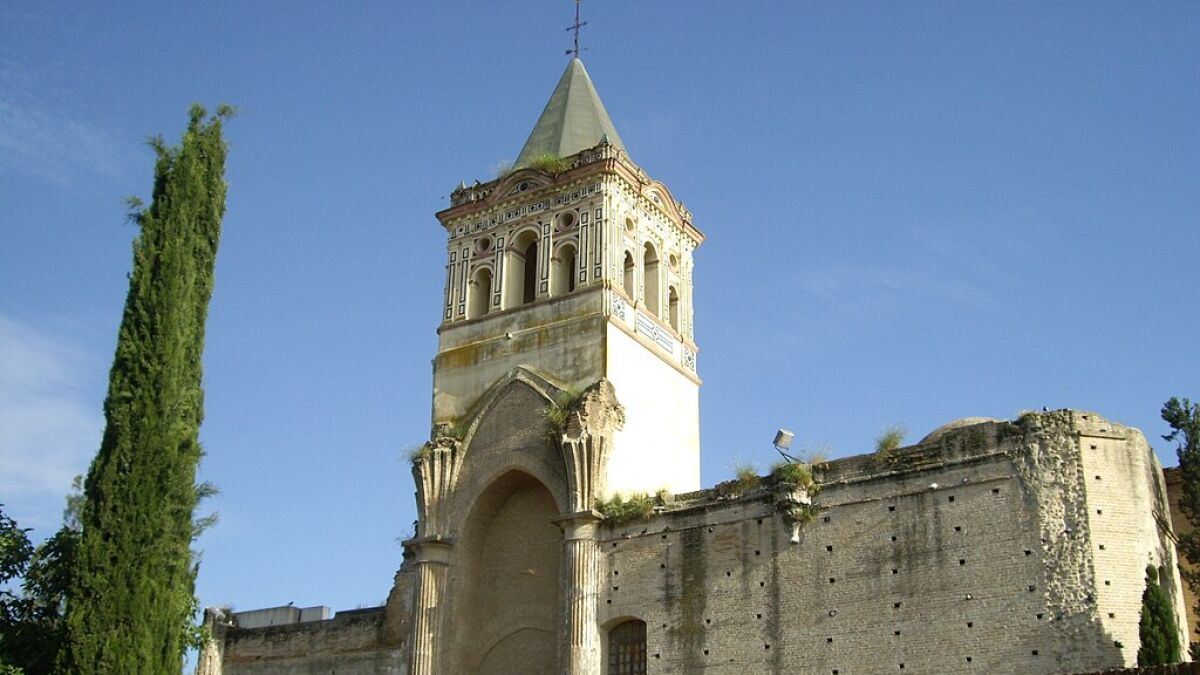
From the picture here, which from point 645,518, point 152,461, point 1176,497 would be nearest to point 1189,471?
point 1176,497

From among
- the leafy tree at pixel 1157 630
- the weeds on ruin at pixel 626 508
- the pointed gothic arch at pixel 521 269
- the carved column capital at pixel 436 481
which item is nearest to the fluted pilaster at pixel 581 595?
the weeds on ruin at pixel 626 508

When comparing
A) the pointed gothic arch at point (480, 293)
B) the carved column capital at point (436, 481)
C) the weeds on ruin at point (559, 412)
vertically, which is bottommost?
the carved column capital at point (436, 481)

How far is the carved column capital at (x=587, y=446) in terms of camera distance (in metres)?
29.6

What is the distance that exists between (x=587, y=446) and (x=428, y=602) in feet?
17.1

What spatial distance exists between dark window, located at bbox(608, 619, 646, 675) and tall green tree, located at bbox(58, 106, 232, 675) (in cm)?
969

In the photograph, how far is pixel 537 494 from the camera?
31938 millimetres

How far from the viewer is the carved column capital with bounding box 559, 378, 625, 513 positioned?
1165 inches

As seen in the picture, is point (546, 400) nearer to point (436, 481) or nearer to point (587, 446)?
point (587, 446)

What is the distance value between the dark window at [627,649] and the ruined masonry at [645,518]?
0.05m

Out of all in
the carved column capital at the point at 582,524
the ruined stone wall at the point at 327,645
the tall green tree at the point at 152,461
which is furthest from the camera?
the ruined stone wall at the point at 327,645

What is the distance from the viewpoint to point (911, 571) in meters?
25.1

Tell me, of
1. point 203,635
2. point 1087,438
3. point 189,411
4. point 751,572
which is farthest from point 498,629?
point 1087,438

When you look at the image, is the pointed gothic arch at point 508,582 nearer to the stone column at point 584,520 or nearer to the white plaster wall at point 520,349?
the stone column at point 584,520

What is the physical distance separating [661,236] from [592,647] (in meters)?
11.9
